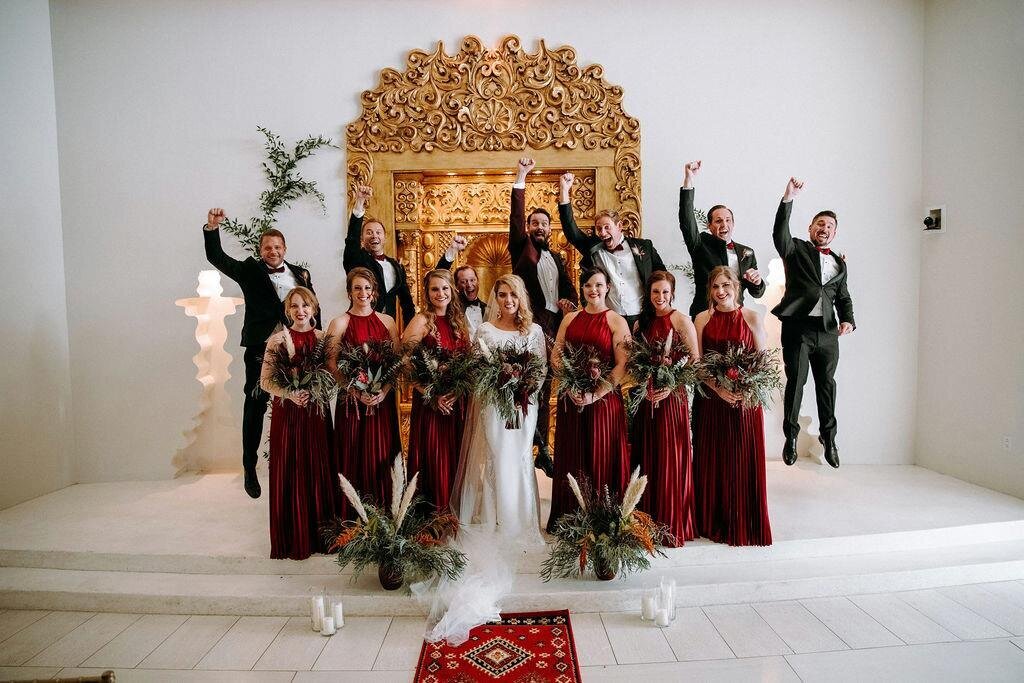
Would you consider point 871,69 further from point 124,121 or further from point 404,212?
point 124,121

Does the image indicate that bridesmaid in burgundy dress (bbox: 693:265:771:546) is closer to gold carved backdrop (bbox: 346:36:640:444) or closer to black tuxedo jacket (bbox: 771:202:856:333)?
black tuxedo jacket (bbox: 771:202:856:333)

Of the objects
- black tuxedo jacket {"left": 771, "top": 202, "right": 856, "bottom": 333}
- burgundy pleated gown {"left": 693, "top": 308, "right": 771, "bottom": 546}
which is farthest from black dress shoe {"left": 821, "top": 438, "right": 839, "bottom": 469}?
burgundy pleated gown {"left": 693, "top": 308, "right": 771, "bottom": 546}

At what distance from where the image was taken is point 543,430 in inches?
198

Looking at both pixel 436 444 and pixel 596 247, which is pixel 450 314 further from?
pixel 596 247

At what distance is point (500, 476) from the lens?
428 centimetres

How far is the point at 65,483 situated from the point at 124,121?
4.01 metres

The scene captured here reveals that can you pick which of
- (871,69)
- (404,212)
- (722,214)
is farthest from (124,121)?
(871,69)

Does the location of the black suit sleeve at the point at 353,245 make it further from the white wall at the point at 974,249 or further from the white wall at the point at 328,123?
the white wall at the point at 974,249

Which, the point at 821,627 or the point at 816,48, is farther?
the point at 816,48

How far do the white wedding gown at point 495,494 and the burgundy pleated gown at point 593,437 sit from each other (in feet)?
0.74

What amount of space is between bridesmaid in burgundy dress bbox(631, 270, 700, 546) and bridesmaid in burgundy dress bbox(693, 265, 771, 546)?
0.70ft

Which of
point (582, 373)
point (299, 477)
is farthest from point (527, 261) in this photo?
point (299, 477)

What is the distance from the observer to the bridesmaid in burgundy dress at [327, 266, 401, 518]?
4.28 m

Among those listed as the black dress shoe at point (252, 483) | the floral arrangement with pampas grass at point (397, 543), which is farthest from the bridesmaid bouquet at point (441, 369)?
the black dress shoe at point (252, 483)
